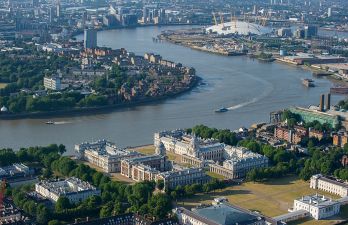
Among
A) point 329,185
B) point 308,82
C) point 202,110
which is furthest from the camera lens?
point 308,82

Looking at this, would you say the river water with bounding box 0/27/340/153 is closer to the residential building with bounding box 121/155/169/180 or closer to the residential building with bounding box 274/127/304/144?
the residential building with bounding box 274/127/304/144

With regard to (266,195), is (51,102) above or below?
above

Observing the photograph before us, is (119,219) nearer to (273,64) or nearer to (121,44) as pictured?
(273,64)

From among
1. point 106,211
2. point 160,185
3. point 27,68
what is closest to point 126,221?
point 106,211

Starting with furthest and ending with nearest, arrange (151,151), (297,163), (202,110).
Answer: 1. (202,110)
2. (151,151)
3. (297,163)

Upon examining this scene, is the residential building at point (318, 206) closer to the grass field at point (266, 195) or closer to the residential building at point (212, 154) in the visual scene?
the grass field at point (266, 195)

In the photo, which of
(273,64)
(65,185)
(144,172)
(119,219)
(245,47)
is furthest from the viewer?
(245,47)

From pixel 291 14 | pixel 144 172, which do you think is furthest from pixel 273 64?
pixel 291 14

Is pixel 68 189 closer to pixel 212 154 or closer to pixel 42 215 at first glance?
pixel 42 215
